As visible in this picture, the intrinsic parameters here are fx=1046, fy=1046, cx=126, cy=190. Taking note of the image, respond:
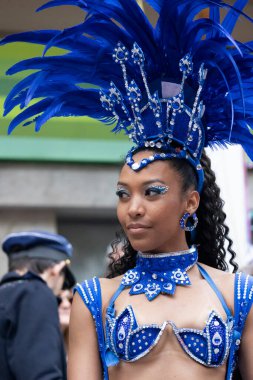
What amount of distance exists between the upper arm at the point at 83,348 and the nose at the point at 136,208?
33 centimetres

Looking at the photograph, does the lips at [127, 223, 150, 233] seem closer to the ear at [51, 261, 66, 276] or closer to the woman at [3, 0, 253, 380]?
the woman at [3, 0, 253, 380]

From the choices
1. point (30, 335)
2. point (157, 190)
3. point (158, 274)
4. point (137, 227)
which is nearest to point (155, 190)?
point (157, 190)

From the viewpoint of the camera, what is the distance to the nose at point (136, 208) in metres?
3.10

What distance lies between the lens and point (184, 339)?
10.1 feet

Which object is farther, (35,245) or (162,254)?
(35,245)

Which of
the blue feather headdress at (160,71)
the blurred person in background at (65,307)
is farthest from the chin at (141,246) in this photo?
the blurred person in background at (65,307)

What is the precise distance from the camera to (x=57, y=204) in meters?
9.26

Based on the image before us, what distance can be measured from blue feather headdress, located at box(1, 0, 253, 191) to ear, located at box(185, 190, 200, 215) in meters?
0.08

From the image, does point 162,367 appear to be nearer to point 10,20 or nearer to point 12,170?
point 10,20

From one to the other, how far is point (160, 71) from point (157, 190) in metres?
0.39

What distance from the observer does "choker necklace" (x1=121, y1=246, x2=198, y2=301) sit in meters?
3.18

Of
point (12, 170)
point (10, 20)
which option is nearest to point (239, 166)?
point (10, 20)

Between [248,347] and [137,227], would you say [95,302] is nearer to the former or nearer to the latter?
[137,227]

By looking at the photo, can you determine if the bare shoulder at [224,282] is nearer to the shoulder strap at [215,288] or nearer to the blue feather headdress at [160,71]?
the shoulder strap at [215,288]
